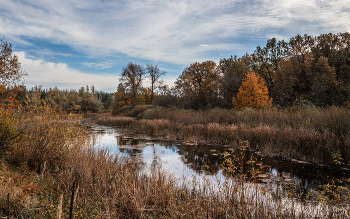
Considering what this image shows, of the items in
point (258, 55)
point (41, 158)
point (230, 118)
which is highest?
point (258, 55)

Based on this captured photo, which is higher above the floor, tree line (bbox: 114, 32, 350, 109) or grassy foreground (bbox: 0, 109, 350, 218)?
tree line (bbox: 114, 32, 350, 109)

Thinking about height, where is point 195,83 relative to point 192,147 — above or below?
above

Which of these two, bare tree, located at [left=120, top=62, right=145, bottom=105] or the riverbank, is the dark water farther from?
bare tree, located at [left=120, top=62, right=145, bottom=105]

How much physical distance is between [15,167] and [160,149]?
750 cm

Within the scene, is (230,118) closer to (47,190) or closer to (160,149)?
(160,149)

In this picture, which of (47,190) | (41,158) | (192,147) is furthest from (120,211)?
(192,147)

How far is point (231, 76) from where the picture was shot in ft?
105

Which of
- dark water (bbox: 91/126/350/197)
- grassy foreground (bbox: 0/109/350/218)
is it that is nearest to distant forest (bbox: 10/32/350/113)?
dark water (bbox: 91/126/350/197)

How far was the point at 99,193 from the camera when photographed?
452cm

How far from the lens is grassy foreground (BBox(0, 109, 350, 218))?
145 inches

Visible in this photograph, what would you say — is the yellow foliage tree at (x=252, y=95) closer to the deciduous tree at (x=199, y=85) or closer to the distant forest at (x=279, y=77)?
the distant forest at (x=279, y=77)

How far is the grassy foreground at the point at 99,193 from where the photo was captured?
3.69 metres

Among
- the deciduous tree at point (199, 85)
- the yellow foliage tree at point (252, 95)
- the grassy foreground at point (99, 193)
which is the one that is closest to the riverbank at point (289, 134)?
the grassy foreground at point (99, 193)

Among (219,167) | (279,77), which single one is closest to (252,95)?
(279,77)
